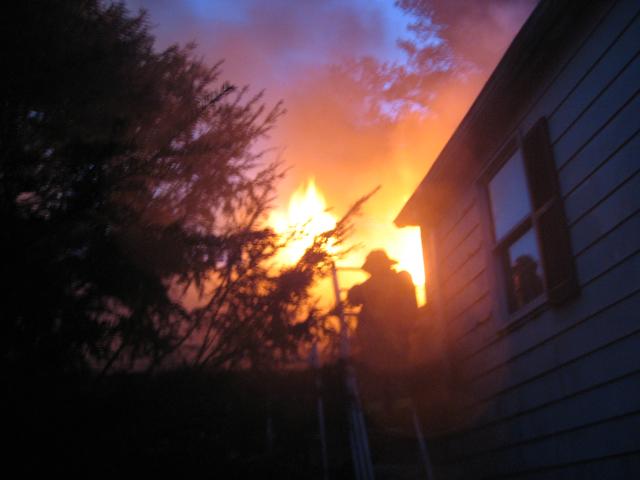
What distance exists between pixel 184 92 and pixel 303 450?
2615 millimetres

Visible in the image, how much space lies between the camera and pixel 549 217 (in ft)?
12.7

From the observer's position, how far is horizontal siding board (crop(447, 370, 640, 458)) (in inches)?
118

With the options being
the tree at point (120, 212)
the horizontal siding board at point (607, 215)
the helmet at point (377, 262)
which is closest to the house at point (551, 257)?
the horizontal siding board at point (607, 215)

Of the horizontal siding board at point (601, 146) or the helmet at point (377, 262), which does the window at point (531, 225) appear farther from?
the helmet at point (377, 262)

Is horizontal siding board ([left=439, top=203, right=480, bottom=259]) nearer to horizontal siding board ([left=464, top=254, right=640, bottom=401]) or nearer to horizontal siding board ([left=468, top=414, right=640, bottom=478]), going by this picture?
horizontal siding board ([left=464, top=254, right=640, bottom=401])

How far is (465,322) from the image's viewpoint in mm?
5531

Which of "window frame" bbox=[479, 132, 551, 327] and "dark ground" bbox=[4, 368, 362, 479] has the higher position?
"window frame" bbox=[479, 132, 551, 327]

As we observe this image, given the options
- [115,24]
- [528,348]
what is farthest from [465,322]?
[115,24]

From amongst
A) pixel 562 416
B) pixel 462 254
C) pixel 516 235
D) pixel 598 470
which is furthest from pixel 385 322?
pixel 598 470

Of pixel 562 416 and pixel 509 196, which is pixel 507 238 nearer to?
pixel 509 196

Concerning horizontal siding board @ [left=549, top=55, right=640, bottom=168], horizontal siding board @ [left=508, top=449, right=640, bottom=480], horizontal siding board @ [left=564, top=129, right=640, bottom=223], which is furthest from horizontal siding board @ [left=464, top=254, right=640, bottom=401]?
horizontal siding board @ [left=549, top=55, right=640, bottom=168]

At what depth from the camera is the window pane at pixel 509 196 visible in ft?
14.9

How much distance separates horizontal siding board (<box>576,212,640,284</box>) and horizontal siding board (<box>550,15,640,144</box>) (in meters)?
0.95

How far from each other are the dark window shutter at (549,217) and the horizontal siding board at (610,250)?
10 centimetres
